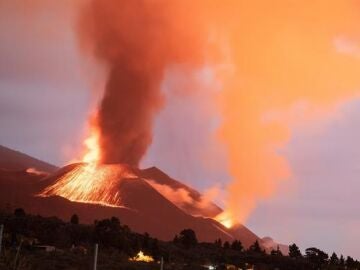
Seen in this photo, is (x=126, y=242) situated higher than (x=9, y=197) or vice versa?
(x=9, y=197)

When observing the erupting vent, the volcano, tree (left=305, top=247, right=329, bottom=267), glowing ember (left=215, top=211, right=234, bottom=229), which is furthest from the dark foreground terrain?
glowing ember (left=215, top=211, right=234, bottom=229)

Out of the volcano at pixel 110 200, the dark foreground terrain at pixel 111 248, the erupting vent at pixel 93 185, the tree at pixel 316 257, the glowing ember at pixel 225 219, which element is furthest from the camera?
the glowing ember at pixel 225 219

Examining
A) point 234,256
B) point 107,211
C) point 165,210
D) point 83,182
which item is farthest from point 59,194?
point 234,256

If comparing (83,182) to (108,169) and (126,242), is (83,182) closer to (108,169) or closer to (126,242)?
(108,169)

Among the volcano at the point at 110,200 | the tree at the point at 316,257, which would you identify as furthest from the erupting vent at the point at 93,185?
the tree at the point at 316,257

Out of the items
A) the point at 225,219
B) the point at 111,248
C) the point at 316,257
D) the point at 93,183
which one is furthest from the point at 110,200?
the point at 111,248

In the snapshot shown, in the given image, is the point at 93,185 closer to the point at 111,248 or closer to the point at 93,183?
the point at 93,183

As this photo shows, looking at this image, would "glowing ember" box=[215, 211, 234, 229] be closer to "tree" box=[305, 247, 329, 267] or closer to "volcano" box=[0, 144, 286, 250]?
"volcano" box=[0, 144, 286, 250]

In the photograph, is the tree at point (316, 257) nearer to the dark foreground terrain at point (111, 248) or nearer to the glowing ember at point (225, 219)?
the dark foreground terrain at point (111, 248)
